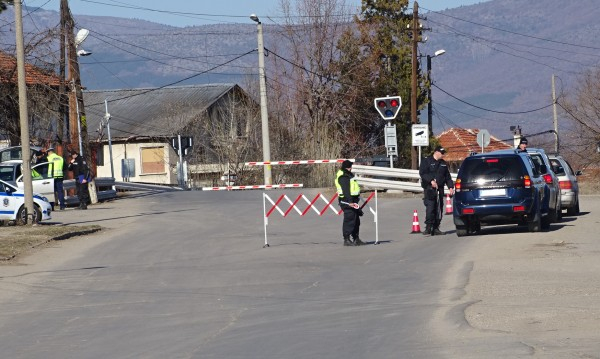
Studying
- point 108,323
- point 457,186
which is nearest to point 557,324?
point 108,323

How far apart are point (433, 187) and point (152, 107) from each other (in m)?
63.5

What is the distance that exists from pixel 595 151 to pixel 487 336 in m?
60.5

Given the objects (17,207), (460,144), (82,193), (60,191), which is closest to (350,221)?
(17,207)

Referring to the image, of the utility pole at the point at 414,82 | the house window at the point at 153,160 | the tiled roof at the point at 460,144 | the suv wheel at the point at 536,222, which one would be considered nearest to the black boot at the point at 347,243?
the suv wheel at the point at 536,222

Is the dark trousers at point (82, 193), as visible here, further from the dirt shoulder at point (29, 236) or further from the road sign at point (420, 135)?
the road sign at point (420, 135)

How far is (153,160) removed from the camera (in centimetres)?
7956

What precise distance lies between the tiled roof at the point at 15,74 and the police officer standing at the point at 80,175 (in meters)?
7.04

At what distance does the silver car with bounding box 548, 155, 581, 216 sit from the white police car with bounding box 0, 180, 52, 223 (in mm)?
12810

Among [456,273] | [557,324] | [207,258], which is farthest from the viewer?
[207,258]

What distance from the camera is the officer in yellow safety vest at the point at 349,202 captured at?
2262 centimetres

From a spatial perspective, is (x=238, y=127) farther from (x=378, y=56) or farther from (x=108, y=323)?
(x=108, y=323)

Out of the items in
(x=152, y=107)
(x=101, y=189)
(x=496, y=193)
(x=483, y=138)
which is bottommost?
(x=101, y=189)

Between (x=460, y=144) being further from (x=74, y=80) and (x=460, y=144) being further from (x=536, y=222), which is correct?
(x=536, y=222)

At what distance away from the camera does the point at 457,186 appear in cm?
2433
